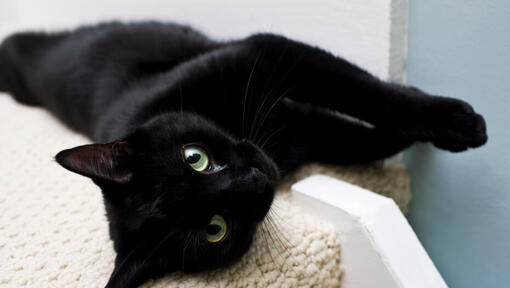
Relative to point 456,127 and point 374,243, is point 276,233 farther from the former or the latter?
point 456,127

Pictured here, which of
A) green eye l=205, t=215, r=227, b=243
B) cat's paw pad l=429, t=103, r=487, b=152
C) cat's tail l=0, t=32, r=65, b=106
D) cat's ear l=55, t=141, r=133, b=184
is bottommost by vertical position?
cat's tail l=0, t=32, r=65, b=106

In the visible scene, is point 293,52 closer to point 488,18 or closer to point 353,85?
point 353,85

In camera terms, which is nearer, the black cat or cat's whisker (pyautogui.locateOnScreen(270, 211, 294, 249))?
the black cat

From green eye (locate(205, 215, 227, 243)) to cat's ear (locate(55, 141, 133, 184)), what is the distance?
156 millimetres

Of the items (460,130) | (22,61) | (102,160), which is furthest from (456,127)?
(22,61)

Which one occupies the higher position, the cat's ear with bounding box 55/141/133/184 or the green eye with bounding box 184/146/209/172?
the cat's ear with bounding box 55/141/133/184

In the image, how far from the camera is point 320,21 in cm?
110

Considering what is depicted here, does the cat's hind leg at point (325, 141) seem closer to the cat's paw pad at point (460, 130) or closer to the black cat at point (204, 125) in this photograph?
the black cat at point (204, 125)

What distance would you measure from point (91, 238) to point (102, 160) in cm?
26

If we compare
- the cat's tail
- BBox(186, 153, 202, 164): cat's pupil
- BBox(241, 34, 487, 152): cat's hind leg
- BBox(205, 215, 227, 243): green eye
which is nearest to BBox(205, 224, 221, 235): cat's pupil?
BBox(205, 215, 227, 243): green eye

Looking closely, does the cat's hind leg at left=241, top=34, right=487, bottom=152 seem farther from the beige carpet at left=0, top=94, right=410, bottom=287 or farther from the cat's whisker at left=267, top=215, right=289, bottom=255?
the cat's whisker at left=267, top=215, right=289, bottom=255

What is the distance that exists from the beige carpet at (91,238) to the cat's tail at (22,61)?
668 mm

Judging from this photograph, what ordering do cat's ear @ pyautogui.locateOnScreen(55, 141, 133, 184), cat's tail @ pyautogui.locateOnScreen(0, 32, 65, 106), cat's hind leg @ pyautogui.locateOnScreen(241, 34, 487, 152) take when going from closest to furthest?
1. cat's ear @ pyautogui.locateOnScreen(55, 141, 133, 184)
2. cat's hind leg @ pyautogui.locateOnScreen(241, 34, 487, 152)
3. cat's tail @ pyautogui.locateOnScreen(0, 32, 65, 106)

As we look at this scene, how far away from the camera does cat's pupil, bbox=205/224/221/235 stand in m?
0.73
